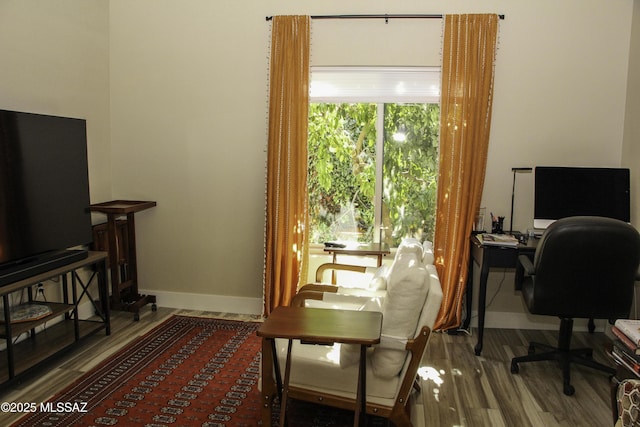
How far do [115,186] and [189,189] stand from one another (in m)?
0.72

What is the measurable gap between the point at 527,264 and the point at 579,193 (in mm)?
855

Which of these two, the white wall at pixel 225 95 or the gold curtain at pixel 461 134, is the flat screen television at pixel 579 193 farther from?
the gold curtain at pixel 461 134

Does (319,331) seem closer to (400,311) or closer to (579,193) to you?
(400,311)

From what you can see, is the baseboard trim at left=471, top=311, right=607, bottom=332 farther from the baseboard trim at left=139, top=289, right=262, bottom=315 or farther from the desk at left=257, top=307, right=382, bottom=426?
the desk at left=257, top=307, right=382, bottom=426

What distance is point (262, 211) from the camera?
4121mm

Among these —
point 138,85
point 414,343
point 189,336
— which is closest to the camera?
point 414,343

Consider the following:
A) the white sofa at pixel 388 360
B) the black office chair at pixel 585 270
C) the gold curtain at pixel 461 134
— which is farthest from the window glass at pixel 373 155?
the white sofa at pixel 388 360

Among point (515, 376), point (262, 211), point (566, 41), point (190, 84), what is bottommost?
point (515, 376)

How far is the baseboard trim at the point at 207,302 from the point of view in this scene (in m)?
4.21

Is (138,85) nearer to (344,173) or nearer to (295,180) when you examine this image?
(295,180)

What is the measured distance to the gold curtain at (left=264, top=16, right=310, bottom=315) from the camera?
3.84 metres

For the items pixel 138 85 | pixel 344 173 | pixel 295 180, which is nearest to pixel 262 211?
pixel 295 180

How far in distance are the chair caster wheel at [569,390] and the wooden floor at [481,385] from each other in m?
0.03

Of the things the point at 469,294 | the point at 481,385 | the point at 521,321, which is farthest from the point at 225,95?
the point at 521,321
